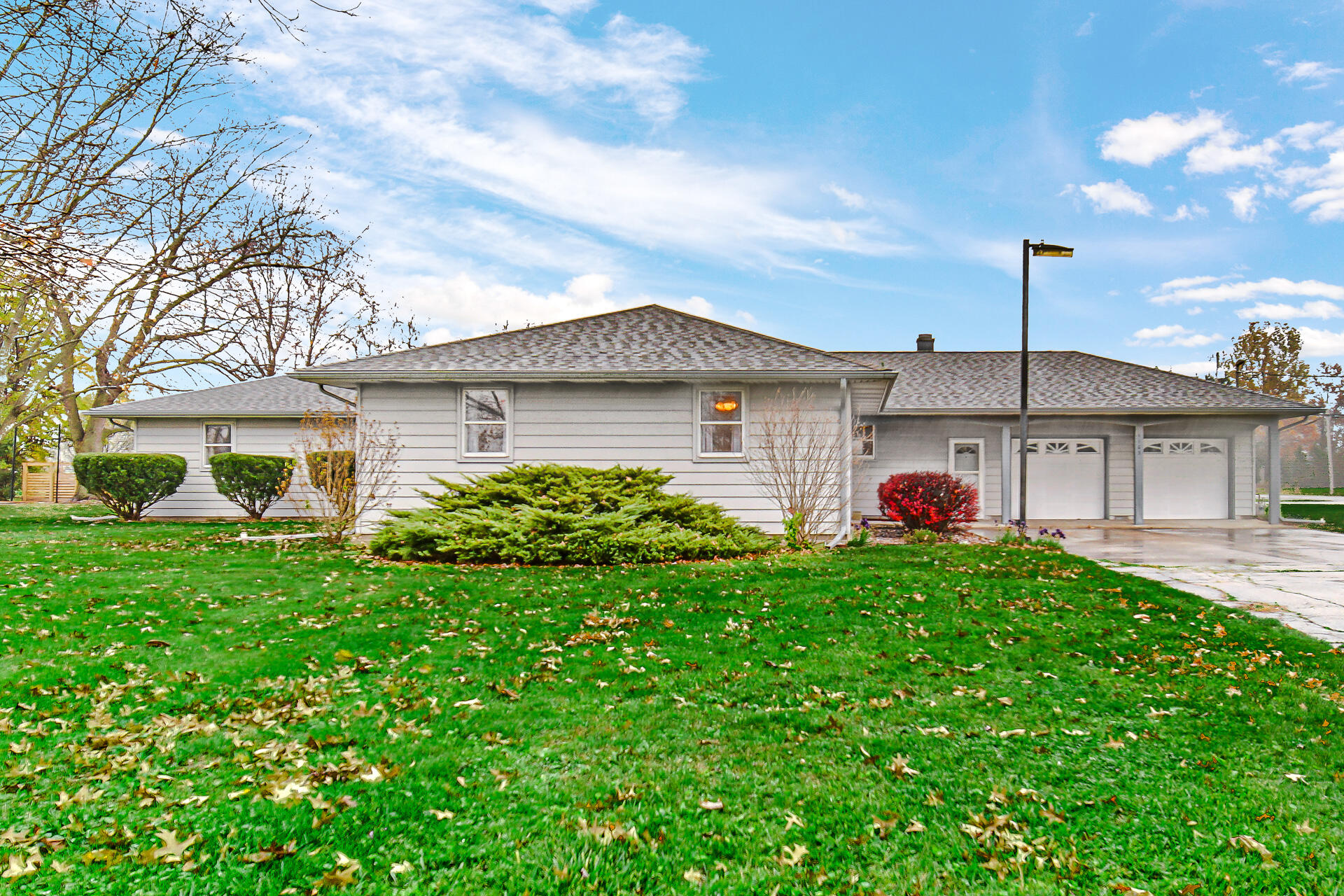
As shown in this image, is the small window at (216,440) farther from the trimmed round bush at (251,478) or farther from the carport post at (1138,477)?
the carport post at (1138,477)

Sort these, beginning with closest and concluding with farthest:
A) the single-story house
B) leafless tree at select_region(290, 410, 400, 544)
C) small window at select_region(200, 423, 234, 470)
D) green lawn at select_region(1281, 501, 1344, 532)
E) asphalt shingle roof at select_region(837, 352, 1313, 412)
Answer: leafless tree at select_region(290, 410, 400, 544) → the single-story house → green lawn at select_region(1281, 501, 1344, 532) → asphalt shingle roof at select_region(837, 352, 1313, 412) → small window at select_region(200, 423, 234, 470)

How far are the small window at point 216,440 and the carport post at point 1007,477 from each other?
59.3ft

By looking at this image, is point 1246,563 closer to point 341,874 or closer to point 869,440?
point 869,440

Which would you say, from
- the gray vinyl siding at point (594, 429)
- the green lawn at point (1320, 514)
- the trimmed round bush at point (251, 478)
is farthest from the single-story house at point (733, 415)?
the trimmed round bush at point (251, 478)

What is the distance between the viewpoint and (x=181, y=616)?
6.05 meters

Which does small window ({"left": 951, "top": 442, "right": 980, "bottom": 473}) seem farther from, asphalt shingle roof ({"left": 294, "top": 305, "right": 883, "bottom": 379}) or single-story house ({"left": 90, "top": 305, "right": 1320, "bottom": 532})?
asphalt shingle roof ({"left": 294, "top": 305, "right": 883, "bottom": 379})

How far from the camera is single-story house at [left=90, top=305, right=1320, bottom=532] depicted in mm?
11883

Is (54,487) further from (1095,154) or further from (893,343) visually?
(1095,154)

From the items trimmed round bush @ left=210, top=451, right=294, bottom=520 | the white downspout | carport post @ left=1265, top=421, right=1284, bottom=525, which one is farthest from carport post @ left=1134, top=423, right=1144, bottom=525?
trimmed round bush @ left=210, top=451, right=294, bottom=520

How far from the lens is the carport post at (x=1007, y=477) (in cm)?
1562

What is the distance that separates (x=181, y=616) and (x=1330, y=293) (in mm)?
69439

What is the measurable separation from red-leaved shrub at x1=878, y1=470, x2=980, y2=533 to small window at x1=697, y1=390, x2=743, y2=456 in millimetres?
3414

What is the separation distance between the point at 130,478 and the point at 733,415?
1345cm

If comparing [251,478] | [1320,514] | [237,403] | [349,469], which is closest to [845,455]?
[349,469]
